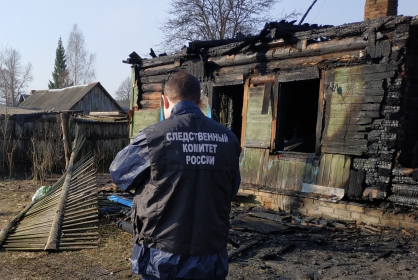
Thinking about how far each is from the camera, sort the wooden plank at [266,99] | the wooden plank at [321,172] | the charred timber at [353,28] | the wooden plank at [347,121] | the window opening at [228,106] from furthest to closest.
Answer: the window opening at [228,106], the wooden plank at [266,99], the wooden plank at [321,172], the wooden plank at [347,121], the charred timber at [353,28]

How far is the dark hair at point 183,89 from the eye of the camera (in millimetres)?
2395

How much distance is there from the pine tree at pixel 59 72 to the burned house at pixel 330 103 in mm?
45706

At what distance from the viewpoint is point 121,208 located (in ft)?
24.8

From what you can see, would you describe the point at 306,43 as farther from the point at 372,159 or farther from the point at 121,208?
the point at 121,208

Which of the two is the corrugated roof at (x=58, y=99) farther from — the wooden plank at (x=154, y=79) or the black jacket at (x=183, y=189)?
the black jacket at (x=183, y=189)

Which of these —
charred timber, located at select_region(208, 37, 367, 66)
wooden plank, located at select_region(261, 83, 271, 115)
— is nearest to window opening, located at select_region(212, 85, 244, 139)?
charred timber, located at select_region(208, 37, 367, 66)

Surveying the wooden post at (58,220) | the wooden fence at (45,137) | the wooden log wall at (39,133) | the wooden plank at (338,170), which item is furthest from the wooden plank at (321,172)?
the wooden log wall at (39,133)

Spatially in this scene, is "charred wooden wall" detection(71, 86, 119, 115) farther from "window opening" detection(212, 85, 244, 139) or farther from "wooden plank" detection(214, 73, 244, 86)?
"wooden plank" detection(214, 73, 244, 86)

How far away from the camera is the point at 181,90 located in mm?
2396

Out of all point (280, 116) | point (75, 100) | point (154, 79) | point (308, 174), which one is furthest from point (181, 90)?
point (75, 100)

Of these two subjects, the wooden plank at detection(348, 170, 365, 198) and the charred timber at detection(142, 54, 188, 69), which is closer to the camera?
the wooden plank at detection(348, 170, 365, 198)

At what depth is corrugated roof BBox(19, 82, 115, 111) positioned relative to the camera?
89.9ft

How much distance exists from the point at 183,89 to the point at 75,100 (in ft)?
87.0

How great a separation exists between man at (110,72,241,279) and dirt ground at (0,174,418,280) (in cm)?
238
